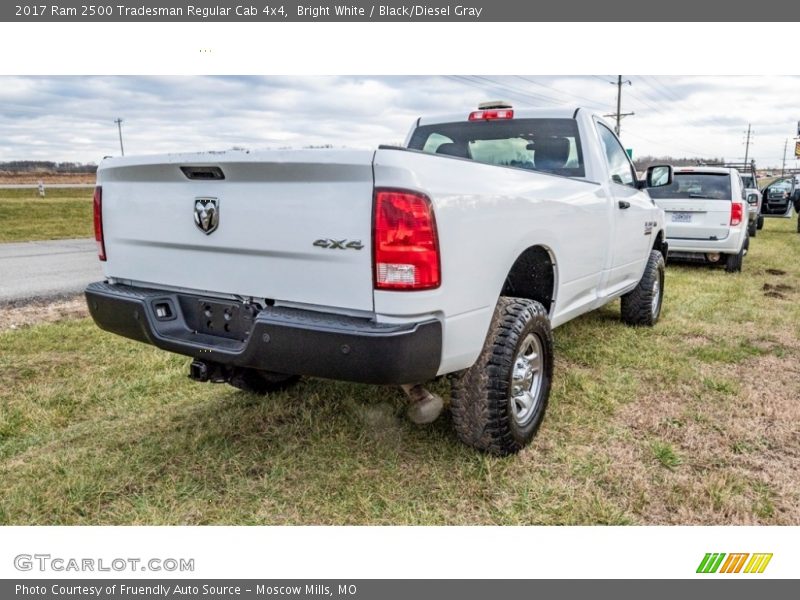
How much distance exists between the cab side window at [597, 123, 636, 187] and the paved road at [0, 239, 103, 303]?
5946 millimetres

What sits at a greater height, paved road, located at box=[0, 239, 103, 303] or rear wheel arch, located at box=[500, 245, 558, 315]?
rear wheel arch, located at box=[500, 245, 558, 315]

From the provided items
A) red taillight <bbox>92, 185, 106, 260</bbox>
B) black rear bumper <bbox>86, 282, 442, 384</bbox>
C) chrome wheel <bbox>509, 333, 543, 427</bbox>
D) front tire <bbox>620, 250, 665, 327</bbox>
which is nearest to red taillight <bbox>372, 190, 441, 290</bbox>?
black rear bumper <bbox>86, 282, 442, 384</bbox>

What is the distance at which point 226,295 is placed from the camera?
2758mm

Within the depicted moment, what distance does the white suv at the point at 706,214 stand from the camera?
9062 millimetres

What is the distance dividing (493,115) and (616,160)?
3.71 feet

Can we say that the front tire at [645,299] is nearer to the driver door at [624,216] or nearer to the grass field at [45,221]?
the driver door at [624,216]

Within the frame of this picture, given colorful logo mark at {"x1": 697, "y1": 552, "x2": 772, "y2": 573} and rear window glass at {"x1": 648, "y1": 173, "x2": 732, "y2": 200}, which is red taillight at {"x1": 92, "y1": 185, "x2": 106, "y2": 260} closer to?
colorful logo mark at {"x1": 697, "y1": 552, "x2": 772, "y2": 573}

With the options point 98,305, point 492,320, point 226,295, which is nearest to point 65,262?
point 98,305

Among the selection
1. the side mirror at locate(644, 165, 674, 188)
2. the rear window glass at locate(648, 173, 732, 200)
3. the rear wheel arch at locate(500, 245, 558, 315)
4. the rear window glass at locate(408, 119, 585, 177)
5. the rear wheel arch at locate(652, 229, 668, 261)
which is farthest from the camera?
the rear window glass at locate(648, 173, 732, 200)

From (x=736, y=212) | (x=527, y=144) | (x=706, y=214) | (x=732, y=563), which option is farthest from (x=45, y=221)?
(x=732, y=563)

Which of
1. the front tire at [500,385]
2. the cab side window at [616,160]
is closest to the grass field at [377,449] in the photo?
the front tire at [500,385]

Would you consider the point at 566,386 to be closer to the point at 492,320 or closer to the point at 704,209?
the point at 492,320

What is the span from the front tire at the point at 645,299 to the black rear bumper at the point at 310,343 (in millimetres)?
3743

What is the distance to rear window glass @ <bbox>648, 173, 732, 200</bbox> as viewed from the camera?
9.23 metres
